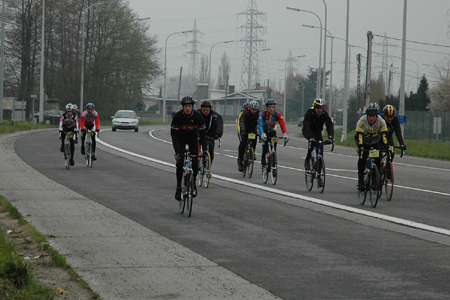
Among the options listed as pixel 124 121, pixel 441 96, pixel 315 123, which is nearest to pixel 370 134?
pixel 315 123

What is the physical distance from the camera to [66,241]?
25.7 ft

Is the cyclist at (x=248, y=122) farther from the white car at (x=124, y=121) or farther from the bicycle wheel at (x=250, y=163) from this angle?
the white car at (x=124, y=121)

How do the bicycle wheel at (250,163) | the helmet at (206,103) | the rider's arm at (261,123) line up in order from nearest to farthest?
the helmet at (206,103) → the rider's arm at (261,123) → the bicycle wheel at (250,163)

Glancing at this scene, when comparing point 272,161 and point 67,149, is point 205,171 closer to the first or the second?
point 272,161

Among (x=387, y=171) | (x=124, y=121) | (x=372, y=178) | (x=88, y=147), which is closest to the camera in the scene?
(x=372, y=178)

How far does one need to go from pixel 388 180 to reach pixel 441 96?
62.4 meters

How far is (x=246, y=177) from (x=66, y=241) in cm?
942

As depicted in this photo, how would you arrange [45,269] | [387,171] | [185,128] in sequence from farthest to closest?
[387,171] → [185,128] → [45,269]

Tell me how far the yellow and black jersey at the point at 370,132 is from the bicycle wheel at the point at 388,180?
505 mm

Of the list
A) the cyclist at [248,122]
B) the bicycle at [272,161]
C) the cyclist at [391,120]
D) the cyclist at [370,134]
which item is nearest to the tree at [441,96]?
the cyclist at [248,122]

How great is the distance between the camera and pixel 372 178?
1170 cm

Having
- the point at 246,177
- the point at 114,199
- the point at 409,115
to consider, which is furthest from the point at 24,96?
the point at 114,199

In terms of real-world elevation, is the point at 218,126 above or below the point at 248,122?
below

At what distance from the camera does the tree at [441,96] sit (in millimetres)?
69750
